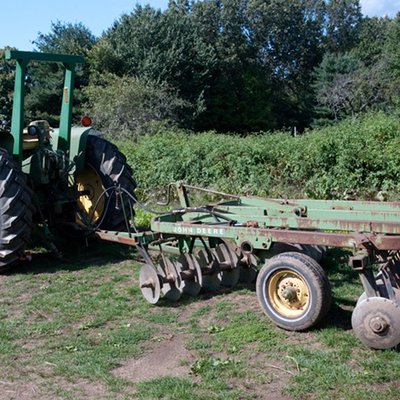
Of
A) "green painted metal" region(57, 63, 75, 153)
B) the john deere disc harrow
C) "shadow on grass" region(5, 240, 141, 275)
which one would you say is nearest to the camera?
the john deere disc harrow

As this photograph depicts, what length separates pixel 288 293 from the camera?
14.7ft

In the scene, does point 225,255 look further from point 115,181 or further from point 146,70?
point 146,70

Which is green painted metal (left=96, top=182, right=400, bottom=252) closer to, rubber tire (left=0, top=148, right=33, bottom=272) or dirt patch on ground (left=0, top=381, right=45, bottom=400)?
rubber tire (left=0, top=148, right=33, bottom=272)

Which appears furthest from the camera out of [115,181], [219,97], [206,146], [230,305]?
[219,97]

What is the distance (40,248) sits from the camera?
25.1 feet

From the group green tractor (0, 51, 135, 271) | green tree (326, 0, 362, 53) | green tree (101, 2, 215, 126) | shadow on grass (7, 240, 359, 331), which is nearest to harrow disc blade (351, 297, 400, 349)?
shadow on grass (7, 240, 359, 331)

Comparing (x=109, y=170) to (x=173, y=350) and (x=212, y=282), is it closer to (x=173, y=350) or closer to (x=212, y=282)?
(x=212, y=282)

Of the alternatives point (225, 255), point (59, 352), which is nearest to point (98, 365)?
point (59, 352)

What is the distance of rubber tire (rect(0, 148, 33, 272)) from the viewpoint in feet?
20.5

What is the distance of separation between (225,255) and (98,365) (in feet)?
6.45

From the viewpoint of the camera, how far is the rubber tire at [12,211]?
6.23 metres

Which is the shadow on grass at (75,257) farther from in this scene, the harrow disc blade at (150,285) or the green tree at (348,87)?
the green tree at (348,87)

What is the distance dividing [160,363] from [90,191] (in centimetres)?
405

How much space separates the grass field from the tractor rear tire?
140cm
